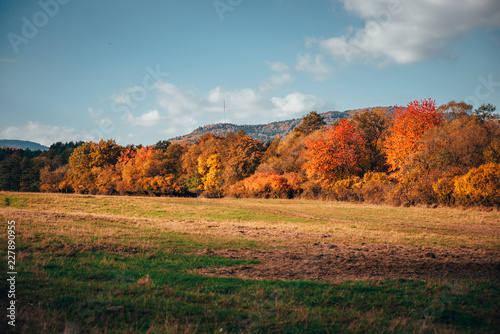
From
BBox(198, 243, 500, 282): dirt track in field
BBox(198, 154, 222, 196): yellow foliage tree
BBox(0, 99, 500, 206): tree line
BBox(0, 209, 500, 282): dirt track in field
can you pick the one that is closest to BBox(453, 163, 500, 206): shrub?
BBox(0, 99, 500, 206): tree line

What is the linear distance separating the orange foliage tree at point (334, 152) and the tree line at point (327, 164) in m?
0.18

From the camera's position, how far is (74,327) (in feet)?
18.7

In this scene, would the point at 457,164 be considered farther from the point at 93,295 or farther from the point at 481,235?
the point at 93,295

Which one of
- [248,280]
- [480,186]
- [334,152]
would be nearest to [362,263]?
[248,280]

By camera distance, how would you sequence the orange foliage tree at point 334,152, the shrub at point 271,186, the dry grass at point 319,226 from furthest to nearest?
1. the shrub at point 271,186
2. the orange foliage tree at point 334,152
3. the dry grass at point 319,226

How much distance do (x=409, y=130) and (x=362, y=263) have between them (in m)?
39.2

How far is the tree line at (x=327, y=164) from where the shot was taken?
118ft

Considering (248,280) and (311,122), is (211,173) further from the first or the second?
(248,280)

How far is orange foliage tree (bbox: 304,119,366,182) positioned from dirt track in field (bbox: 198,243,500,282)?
3509cm

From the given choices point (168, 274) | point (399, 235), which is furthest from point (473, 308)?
point (399, 235)

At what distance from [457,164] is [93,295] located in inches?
1676

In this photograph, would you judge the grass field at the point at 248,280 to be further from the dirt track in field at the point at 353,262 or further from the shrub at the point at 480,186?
the shrub at the point at 480,186

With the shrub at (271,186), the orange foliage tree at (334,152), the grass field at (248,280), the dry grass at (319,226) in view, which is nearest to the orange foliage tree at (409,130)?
the orange foliage tree at (334,152)

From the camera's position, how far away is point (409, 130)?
44281 mm
